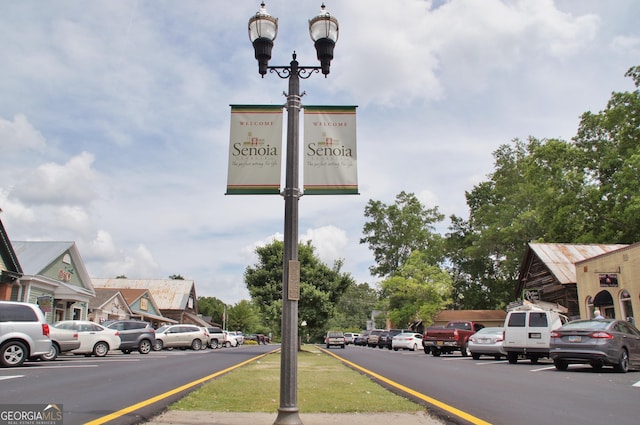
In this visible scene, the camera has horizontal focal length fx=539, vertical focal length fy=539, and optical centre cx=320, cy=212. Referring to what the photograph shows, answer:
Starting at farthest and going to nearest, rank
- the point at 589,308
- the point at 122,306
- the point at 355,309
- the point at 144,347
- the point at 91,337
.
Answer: the point at 355,309 < the point at 122,306 < the point at 589,308 < the point at 144,347 < the point at 91,337

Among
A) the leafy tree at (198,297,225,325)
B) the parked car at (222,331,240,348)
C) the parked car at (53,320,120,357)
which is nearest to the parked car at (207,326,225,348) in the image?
the parked car at (222,331,240,348)

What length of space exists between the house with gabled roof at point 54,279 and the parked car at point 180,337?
5384mm

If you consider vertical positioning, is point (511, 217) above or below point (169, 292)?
above

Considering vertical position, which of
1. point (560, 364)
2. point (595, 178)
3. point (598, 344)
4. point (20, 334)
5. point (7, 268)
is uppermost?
point (595, 178)

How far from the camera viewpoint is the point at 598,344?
1381 cm

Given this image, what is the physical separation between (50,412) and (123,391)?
2.85m

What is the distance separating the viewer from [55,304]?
105ft

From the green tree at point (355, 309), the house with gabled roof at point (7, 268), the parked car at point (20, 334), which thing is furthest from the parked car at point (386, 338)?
the green tree at point (355, 309)

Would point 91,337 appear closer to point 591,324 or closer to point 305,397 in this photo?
point 305,397

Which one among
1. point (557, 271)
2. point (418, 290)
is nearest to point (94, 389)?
point (557, 271)

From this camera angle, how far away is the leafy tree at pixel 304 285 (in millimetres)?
31422

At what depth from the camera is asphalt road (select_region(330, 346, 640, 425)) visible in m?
7.37

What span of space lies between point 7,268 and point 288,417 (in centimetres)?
2540

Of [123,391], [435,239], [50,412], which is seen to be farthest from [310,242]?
[435,239]
